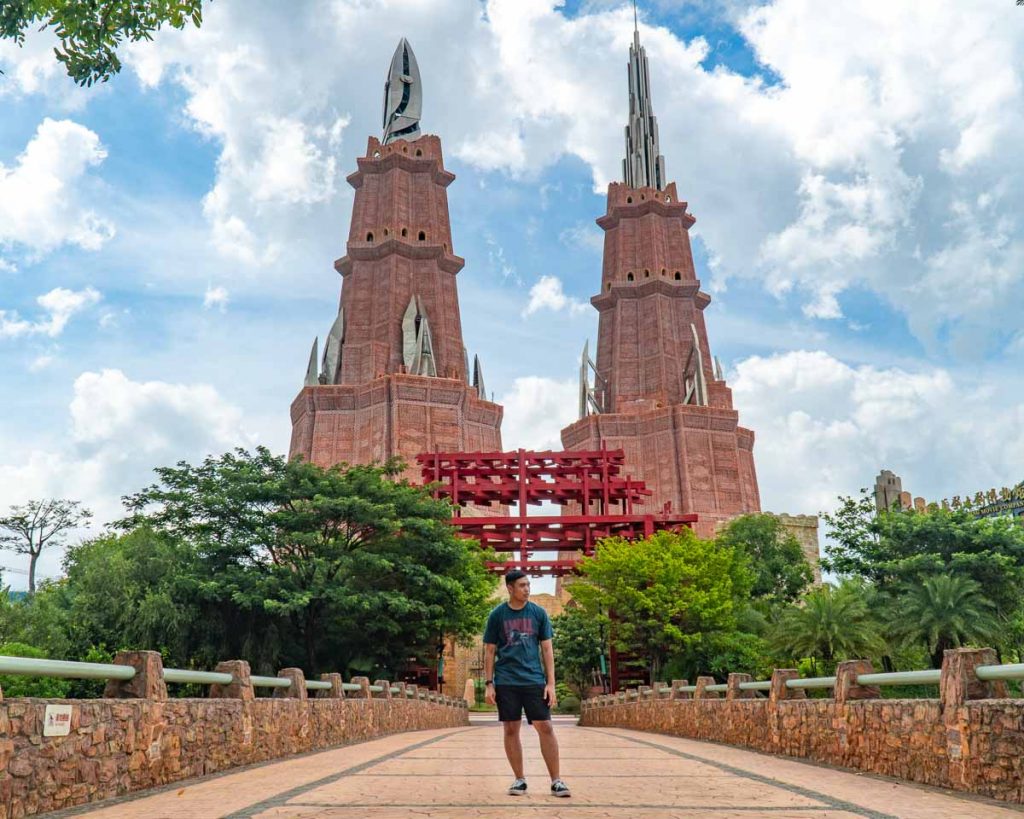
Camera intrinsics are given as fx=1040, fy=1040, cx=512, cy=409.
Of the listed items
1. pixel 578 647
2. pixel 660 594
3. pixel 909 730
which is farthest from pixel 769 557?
pixel 909 730

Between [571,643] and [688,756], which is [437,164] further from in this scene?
[688,756]

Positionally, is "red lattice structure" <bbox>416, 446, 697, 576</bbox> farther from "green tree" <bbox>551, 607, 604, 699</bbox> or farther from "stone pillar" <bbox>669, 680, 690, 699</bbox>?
"stone pillar" <bbox>669, 680, 690, 699</bbox>

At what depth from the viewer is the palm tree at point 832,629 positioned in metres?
32.2

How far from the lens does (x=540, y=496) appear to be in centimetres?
4597

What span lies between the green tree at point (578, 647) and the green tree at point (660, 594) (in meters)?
11.9

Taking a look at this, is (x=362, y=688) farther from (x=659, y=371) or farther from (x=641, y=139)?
(x=641, y=139)

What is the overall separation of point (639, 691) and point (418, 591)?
737 centimetres

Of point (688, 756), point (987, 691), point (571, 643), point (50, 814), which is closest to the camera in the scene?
point (50, 814)

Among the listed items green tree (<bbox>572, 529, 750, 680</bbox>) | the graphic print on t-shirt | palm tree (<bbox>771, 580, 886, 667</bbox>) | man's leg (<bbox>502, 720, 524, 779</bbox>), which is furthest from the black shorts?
palm tree (<bbox>771, 580, 886, 667</bbox>)

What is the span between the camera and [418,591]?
29766 mm

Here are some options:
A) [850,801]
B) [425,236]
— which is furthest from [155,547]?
[425,236]

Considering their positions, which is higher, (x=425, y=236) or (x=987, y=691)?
(x=425, y=236)

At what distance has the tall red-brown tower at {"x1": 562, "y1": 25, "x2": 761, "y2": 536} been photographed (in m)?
69.4

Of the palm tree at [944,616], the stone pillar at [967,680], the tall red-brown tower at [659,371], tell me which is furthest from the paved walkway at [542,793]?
the tall red-brown tower at [659,371]
